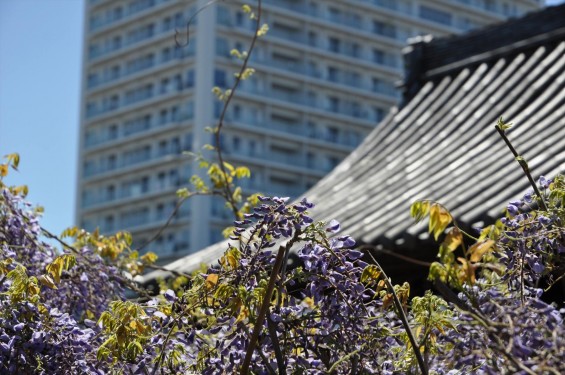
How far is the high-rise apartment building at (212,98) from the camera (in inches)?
2387

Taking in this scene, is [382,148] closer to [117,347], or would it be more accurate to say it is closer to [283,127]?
[117,347]

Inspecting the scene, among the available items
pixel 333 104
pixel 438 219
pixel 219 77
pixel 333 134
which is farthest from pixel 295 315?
pixel 333 104

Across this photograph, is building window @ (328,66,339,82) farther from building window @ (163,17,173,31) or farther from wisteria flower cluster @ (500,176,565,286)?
wisteria flower cluster @ (500,176,565,286)

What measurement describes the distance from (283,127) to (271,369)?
60050 mm

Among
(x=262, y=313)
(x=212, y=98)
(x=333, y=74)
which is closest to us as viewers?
(x=262, y=313)

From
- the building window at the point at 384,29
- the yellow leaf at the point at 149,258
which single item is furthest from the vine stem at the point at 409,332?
the building window at the point at 384,29

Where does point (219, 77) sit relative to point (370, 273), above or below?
above

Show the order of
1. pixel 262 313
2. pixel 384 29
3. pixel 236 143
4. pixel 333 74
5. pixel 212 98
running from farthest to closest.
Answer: pixel 384 29 < pixel 333 74 < pixel 236 143 < pixel 212 98 < pixel 262 313

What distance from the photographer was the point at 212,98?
198 ft

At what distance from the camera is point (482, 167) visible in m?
8.29

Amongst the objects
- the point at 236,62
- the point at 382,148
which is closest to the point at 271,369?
the point at 382,148

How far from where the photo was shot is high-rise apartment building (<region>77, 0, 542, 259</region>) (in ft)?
199

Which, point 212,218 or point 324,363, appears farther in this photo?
point 212,218

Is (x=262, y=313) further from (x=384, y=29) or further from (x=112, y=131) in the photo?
(x=384, y=29)
